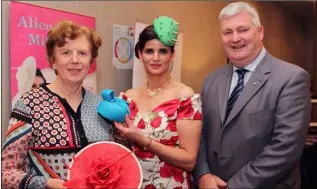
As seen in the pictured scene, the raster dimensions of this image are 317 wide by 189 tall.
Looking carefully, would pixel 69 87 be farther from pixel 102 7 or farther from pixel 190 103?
pixel 102 7

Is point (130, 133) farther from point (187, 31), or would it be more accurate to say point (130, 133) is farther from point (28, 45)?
point (187, 31)

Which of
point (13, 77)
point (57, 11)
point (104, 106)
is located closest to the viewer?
point (104, 106)

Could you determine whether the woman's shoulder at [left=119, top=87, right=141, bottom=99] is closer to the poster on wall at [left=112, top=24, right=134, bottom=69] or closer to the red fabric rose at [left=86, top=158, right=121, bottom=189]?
the red fabric rose at [left=86, top=158, right=121, bottom=189]

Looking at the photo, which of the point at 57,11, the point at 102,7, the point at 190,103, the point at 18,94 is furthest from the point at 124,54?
the point at 190,103

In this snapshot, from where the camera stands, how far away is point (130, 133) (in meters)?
1.63

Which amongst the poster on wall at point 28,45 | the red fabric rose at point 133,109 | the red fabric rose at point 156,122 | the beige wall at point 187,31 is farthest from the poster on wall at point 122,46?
the red fabric rose at point 156,122

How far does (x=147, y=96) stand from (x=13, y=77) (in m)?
0.71

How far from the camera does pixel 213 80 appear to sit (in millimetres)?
1929

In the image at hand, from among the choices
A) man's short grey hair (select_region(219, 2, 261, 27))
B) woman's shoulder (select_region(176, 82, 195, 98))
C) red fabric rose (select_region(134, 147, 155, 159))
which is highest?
man's short grey hair (select_region(219, 2, 261, 27))

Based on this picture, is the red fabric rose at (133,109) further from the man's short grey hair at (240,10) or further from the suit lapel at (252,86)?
the man's short grey hair at (240,10)

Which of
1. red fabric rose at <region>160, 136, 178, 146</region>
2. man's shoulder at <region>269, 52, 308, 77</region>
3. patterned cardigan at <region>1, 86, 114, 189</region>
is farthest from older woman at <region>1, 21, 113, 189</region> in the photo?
man's shoulder at <region>269, 52, 308, 77</region>

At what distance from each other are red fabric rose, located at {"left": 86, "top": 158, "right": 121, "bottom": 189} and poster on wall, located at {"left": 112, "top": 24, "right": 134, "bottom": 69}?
150 centimetres

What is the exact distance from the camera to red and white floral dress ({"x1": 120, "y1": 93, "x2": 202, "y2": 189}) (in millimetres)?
1738

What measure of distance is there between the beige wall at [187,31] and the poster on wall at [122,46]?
0.12ft
